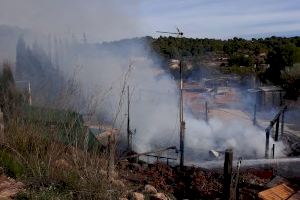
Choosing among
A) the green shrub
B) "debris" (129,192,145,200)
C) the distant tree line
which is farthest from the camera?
the distant tree line

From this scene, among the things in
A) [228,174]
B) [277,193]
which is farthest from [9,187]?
[277,193]

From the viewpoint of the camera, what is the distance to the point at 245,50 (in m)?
51.7

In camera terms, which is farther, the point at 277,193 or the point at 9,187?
the point at 277,193

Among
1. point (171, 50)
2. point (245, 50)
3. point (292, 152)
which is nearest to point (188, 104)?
point (292, 152)

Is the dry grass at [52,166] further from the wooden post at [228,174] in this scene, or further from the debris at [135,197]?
the wooden post at [228,174]

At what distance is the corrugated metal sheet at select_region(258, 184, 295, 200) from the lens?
9719 mm

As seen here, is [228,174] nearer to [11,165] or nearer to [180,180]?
[180,180]

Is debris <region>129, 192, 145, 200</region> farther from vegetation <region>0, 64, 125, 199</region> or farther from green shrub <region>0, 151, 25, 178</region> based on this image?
green shrub <region>0, 151, 25, 178</region>

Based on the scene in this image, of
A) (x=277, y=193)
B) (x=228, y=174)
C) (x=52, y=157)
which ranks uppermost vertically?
(x=52, y=157)

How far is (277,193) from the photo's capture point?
9922 mm

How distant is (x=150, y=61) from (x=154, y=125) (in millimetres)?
9244

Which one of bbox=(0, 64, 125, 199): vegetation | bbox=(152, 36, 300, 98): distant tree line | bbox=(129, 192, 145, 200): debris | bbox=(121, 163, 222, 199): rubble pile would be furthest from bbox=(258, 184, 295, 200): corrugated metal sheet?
bbox=(152, 36, 300, 98): distant tree line

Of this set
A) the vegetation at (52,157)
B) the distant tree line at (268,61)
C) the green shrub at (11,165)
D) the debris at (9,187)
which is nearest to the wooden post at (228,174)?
the vegetation at (52,157)

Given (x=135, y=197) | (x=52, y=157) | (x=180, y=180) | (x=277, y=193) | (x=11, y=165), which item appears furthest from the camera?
(x=180, y=180)
